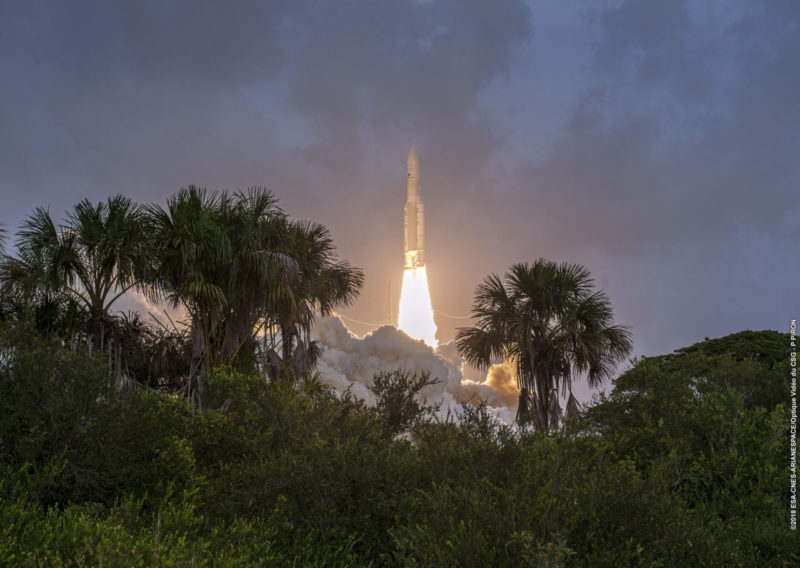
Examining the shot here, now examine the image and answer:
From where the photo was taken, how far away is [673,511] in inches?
230

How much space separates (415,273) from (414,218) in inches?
231

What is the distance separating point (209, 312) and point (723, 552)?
1731 cm

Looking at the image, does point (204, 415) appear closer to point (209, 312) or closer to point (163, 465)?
point (163, 465)

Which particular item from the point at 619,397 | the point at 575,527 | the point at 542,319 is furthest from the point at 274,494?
the point at 542,319

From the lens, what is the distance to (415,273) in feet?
208

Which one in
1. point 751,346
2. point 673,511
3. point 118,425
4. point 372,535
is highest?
point 751,346

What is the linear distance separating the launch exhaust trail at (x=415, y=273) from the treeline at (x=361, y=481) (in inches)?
1894

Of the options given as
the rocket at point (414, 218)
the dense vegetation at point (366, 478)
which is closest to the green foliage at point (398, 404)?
the dense vegetation at point (366, 478)

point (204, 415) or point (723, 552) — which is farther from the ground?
point (204, 415)

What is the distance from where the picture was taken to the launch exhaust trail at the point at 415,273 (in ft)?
199

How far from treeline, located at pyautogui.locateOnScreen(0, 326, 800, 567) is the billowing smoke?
3380cm

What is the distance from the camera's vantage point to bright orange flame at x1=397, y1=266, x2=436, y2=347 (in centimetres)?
6034

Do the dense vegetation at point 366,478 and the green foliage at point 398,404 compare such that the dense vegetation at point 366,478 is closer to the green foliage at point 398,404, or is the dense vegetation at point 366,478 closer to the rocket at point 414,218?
the green foliage at point 398,404

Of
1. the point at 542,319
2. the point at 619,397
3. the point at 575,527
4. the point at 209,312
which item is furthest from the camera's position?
the point at 542,319
